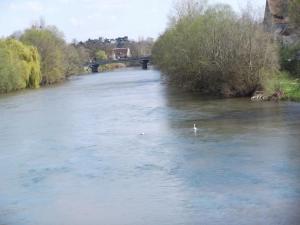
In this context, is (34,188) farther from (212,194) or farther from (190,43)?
(190,43)

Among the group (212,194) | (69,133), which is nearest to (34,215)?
(212,194)

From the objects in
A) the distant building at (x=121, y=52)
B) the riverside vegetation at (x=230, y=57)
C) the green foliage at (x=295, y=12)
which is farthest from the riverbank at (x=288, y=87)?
the distant building at (x=121, y=52)

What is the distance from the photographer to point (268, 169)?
15.8m

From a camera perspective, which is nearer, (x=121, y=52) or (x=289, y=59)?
(x=289, y=59)

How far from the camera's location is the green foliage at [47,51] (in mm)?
71375

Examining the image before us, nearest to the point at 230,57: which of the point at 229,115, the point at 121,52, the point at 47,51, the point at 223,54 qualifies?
the point at 223,54

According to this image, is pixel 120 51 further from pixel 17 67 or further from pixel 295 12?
pixel 295 12

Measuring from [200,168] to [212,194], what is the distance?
2.74 metres

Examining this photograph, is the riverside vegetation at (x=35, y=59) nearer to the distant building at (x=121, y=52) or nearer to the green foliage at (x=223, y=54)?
the green foliage at (x=223, y=54)

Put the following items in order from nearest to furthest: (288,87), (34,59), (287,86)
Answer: (288,87) < (287,86) < (34,59)

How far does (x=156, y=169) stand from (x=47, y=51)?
191 ft

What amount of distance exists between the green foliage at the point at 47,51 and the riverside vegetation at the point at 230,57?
30277mm

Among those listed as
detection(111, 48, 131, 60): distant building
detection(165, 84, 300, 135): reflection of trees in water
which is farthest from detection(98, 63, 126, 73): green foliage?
detection(165, 84, 300, 135): reflection of trees in water

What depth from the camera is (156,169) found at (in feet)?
54.4
